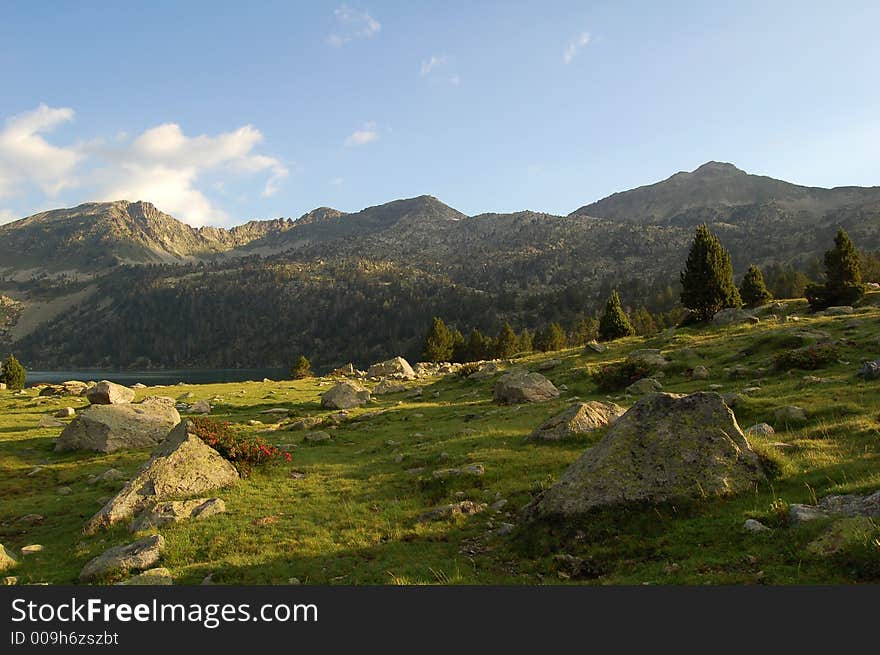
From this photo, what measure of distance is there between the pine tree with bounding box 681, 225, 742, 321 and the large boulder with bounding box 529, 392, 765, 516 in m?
52.4

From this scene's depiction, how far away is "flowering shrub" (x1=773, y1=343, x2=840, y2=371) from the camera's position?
29.0 meters

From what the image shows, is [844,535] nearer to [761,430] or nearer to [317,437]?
[761,430]

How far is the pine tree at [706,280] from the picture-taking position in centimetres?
5972

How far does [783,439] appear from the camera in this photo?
16.1m

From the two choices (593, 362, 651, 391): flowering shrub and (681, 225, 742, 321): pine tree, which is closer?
(593, 362, 651, 391): flowering shrub

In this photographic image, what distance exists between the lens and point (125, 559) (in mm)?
12953

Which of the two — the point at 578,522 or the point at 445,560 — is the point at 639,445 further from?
the point at 445,560

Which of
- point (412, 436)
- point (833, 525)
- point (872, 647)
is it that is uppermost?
point (833, 525)

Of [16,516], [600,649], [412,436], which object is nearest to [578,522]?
[600,649]

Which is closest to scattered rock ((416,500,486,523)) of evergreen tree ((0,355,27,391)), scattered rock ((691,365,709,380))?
scattered rock ((691,365,709,380))

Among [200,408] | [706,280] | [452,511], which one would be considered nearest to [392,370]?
[200,408]

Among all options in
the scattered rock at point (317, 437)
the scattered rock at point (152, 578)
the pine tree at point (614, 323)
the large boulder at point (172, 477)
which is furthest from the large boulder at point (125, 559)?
the pine tree at point (614, 323)

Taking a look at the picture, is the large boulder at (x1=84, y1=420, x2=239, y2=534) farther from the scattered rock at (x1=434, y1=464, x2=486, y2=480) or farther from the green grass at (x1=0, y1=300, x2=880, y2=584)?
the scattered rock at (x1=434, y1=464, x2=486, y2=480)

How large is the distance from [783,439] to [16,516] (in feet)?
92.5
